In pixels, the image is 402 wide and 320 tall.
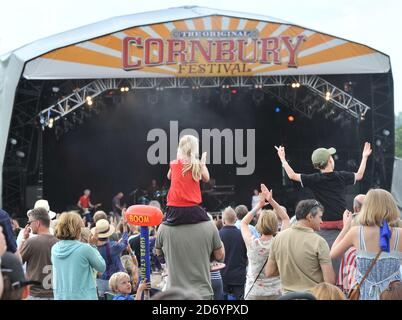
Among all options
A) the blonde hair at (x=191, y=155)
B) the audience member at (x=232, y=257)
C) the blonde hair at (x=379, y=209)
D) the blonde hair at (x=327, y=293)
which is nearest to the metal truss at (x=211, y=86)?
the audience member at (x=232, y=257)

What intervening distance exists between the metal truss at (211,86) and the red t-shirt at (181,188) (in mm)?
11500

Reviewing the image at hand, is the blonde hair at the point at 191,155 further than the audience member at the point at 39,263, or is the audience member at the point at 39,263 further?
the audience member at the point at 39,263

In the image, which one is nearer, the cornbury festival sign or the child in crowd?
the child in crowd

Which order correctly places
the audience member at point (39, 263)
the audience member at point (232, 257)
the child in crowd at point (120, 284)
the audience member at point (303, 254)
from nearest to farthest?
1. the audience member at point (303, 254)
2. the audience member at point (39, 263)
3. the child in crowd at point (120, 284)
4. the audience member at point (232, 257)

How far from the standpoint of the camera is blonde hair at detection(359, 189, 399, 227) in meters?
4.43

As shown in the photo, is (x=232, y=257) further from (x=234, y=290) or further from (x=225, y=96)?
(x=225, y=96)

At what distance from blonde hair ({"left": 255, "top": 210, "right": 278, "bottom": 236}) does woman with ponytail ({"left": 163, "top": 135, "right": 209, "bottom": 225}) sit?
0.91 metres

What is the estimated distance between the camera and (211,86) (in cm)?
1644

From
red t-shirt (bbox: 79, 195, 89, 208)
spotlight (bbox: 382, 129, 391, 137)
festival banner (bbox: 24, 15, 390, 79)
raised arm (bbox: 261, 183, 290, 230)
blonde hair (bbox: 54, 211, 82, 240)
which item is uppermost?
festival banner (bbox: 24, 15, 390, 79)

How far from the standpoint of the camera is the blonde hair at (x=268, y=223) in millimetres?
5539

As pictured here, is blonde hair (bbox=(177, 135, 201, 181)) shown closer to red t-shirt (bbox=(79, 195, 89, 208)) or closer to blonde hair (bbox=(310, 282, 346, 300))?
blonde hair (bbox=(310, 282, 346, 300))

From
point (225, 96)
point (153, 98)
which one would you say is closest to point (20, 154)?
point (153, 98)

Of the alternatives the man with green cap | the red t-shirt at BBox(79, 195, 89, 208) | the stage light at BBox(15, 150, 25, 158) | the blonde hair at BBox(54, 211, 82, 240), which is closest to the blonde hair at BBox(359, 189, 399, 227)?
the man with green cap

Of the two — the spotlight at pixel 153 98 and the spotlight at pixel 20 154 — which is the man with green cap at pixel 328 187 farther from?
the spotlight at pixel 153 98
